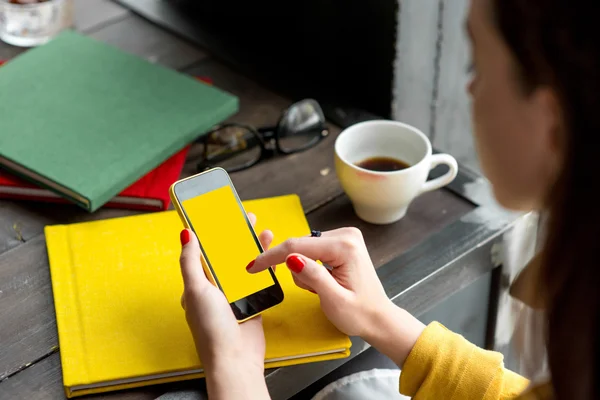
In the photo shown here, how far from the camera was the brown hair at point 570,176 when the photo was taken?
18.0 inches

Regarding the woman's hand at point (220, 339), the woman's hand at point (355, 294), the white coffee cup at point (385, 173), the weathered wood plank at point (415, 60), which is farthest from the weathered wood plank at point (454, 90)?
the woman's hand at point (220, 339)

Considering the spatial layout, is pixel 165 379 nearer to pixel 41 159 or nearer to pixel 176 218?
pixel 176 218

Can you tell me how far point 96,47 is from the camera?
46.3 inches

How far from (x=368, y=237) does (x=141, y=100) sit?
0.37 m

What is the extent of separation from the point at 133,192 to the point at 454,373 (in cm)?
42

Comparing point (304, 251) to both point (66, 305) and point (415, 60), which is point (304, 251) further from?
point (415, 60)

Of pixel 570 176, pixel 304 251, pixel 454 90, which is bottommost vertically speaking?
pixel 454 90

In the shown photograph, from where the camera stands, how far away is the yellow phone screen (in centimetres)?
78

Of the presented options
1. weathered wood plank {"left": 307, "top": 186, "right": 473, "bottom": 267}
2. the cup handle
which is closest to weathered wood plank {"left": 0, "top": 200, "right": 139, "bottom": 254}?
weathered wood plank {"left": 307, "top": 186, "right": 473, "bottom": 267}

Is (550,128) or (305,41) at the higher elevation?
(550,128)

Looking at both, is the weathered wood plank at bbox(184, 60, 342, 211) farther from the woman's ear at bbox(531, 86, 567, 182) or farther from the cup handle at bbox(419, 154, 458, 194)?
the woman's ear at bbox(531, 86, 567, 182)

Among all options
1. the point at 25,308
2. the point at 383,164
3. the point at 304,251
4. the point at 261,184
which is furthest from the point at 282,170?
the point at 25,308

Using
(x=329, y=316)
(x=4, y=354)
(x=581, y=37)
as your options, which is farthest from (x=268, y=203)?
(x=581, y=37)

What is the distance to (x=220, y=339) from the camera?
72cm
